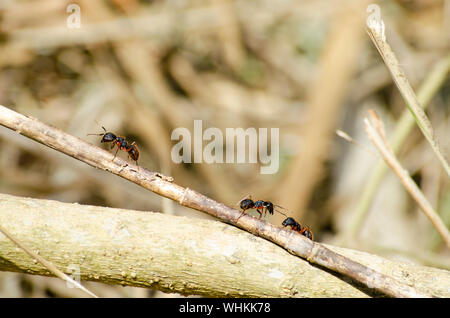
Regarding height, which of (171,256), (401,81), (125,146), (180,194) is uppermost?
(125,146)

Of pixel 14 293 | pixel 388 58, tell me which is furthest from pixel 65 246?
pixel 14 293

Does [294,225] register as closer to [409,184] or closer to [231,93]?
[409,184]

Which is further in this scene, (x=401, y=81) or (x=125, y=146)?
(x=125, y=146)

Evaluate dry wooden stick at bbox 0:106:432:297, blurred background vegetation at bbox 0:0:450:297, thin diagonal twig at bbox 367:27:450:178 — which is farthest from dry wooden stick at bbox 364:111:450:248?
blurred background vegetation at bbox 0:0:450:297

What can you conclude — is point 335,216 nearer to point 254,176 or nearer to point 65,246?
point 254,176

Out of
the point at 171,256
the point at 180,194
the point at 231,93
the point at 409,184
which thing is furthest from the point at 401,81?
the point at 231,93

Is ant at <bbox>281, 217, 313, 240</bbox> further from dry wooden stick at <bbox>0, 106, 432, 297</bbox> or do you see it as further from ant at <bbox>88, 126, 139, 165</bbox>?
ant at <bbox>88, 126, 139, 165</bbox>
